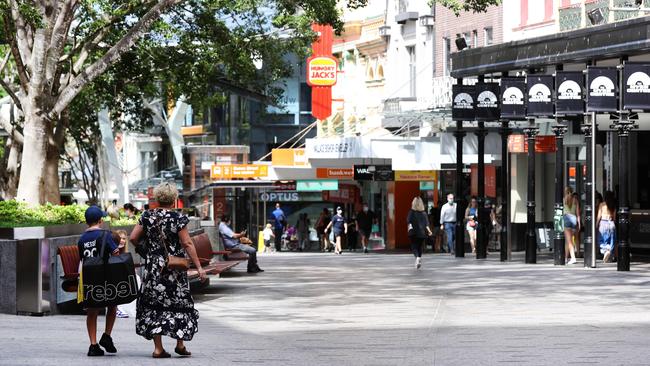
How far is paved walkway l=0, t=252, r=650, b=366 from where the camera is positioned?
15141 mm

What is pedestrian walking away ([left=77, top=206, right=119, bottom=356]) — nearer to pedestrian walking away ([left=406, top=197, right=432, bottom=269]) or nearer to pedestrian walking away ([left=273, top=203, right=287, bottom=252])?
pedestrian walking away ([left=406, top=197, right=432, bottom=269])

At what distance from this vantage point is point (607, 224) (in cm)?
3453

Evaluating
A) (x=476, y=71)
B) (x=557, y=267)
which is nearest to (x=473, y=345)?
(x=557, y=267)

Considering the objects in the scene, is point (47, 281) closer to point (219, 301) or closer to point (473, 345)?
point (219, 301)

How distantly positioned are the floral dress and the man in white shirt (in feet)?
Result: 101

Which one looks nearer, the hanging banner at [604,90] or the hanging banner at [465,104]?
the hanging banner at [604,90]

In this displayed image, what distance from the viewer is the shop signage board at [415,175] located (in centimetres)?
5009

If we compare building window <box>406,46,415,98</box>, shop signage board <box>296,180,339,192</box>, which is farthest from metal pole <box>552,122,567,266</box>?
shop signage board <box>296,180,339,192</box>

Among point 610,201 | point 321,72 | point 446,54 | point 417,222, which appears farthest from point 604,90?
point 321,72

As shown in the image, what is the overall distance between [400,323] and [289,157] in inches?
1578

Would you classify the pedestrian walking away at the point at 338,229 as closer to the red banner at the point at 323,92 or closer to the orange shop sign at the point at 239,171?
the orange shop sign at the point at 239,171

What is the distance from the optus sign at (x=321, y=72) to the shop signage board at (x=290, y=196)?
662 cm

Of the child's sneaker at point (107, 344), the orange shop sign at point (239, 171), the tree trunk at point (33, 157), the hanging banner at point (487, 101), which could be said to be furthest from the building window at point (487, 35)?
the child's sneaker at point (107, 344)

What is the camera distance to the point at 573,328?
18.6 m
